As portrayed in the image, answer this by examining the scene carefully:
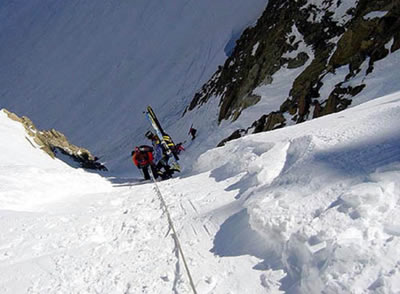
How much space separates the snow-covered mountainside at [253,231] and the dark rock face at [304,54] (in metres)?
7.91

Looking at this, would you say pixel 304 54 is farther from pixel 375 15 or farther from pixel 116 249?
pixel 116 249

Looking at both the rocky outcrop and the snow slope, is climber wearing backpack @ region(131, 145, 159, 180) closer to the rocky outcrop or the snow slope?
the rocky outcrop

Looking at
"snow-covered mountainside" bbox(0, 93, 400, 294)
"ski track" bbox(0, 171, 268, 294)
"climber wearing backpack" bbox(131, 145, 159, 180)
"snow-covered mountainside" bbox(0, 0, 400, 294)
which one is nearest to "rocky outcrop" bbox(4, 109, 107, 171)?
"snow-covered mountainside" bbox(0, 0, 400, 294)

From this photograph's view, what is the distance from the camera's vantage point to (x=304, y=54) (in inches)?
834

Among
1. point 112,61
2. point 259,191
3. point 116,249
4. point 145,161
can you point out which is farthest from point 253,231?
point 112,61

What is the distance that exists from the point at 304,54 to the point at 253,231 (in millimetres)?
18722

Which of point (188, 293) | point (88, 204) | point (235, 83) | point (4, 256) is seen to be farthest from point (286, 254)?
point (235, 83)

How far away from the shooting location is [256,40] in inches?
1090

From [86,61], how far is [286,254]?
63004 millimetres

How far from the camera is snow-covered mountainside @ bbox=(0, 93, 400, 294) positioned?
126 inches

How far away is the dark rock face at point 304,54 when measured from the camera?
14.5m

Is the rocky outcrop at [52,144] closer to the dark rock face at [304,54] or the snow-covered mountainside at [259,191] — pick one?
the snow-covered mountainside at [259,191]

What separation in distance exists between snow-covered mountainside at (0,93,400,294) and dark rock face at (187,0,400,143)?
7.91 m

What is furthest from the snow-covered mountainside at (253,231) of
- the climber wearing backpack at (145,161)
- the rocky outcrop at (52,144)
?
the rocky outcrop at (52,144)
